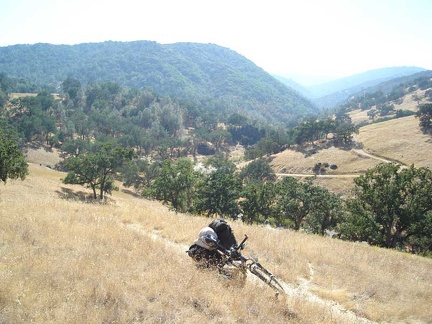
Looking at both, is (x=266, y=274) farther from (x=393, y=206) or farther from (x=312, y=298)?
(x=393, y=206)

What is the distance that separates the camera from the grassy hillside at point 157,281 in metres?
5.53

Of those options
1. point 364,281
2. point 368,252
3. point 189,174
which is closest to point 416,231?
point 368,252

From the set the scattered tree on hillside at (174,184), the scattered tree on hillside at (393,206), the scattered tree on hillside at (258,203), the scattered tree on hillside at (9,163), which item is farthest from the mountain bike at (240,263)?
the scattered tree on hillside at (258,203)

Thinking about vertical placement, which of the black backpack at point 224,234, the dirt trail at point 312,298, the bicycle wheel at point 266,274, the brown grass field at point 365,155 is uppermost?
the black backpack at point 224,234

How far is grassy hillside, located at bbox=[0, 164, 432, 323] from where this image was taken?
553 cm

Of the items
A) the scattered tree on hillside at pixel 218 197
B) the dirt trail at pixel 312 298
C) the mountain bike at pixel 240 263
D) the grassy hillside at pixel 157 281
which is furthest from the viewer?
the scattered tree on hillside at pixel 218 197

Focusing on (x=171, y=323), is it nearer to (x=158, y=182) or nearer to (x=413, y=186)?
(x=413, y=186)

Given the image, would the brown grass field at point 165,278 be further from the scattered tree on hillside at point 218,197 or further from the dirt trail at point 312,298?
the scattered tree on hillside at point 218,197

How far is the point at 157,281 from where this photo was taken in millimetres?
6781

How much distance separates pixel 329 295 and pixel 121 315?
7145 millimetres

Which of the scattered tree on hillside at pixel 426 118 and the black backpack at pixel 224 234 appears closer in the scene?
the black backpack at pixel 224 234

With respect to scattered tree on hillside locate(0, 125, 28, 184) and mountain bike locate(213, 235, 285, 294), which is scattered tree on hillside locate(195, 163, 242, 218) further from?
mountain bike locate(213, 235, 285, 294)

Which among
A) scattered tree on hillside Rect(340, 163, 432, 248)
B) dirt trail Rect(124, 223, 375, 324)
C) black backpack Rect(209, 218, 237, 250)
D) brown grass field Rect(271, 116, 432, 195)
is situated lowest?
brown grass field Rect(271, 116, 432, 195)

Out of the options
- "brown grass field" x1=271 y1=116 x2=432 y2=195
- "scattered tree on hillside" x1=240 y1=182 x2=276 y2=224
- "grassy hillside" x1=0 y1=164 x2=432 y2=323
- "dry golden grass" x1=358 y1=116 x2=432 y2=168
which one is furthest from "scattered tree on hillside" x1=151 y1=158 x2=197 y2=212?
"dry golden grass" x1=358 y1=116 x2=432 y2=168
